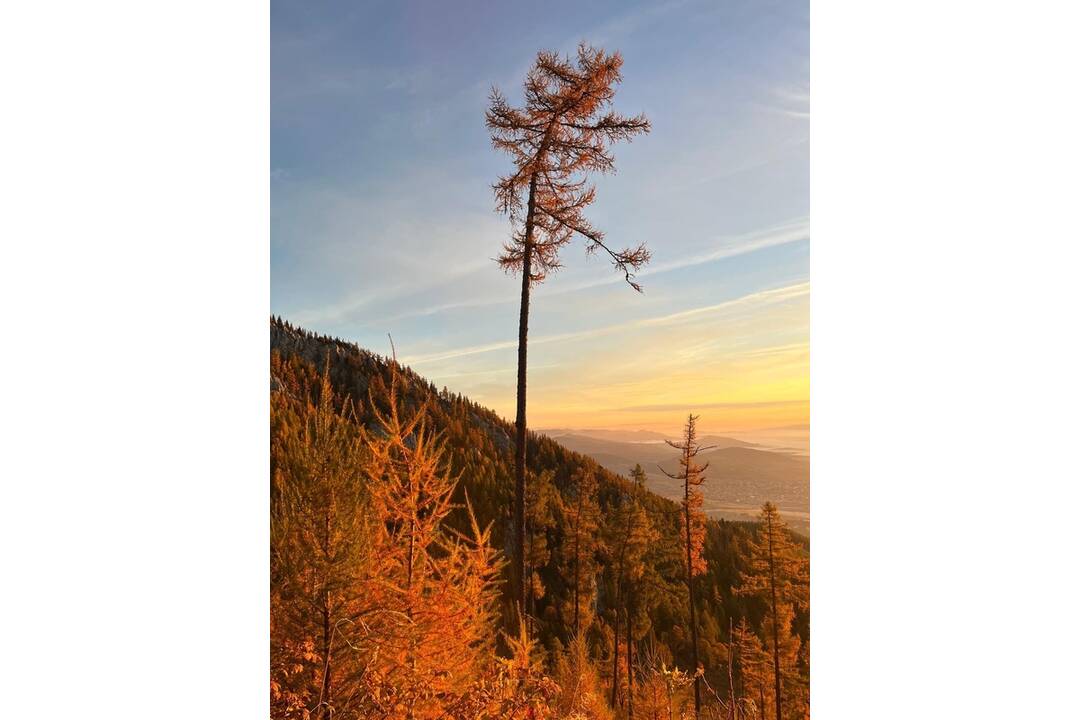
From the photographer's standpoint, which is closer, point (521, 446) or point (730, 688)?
point (730, 688)

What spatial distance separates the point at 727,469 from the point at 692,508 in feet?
0.77

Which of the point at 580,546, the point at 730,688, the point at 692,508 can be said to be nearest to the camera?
the point at 730,688

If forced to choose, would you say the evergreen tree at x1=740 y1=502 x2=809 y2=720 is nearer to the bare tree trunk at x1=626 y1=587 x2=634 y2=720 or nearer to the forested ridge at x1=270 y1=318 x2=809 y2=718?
the forested ridge at x1=270 y1=318 x2=809 y2=718

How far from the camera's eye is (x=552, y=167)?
149 inches

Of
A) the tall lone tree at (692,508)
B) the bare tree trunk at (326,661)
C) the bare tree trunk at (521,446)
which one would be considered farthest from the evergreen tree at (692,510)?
the bare tree trunk at (326,661)

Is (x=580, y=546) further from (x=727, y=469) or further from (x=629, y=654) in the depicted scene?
(x=727, y=469)

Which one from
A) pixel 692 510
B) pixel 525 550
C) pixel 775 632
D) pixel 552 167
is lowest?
pixel 775 632

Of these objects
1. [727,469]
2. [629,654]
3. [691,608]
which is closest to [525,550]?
[629,654]

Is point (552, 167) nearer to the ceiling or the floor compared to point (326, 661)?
nearer to the ceiling

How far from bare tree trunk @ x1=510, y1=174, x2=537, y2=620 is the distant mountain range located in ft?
0.90

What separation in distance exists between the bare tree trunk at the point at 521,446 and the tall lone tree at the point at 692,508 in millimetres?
656

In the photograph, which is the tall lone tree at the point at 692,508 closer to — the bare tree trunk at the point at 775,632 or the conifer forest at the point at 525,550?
the conifer forest at the point at 525,550
